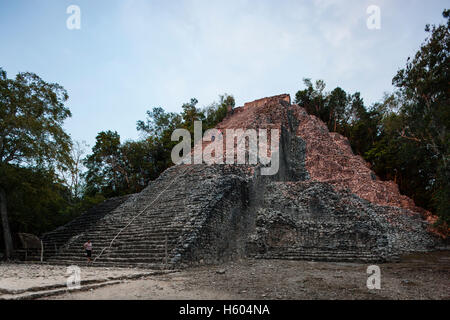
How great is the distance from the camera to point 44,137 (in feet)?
38.1

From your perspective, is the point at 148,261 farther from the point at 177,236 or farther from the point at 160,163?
the point at 160,163

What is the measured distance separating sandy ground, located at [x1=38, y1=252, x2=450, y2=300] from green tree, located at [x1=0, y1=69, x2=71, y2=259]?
7809 millimetres

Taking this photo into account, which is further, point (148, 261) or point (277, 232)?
point (277, 232)

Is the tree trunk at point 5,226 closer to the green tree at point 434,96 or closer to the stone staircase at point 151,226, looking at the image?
the stone staircase at point 151,226

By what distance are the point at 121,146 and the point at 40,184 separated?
407 inches

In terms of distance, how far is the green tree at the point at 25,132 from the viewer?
36.1ft

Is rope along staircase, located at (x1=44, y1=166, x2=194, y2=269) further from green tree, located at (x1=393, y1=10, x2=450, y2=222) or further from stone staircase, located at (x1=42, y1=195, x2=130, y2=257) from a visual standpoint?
green tree, located at (x1=393, y1=10, x2=450, y2=222)

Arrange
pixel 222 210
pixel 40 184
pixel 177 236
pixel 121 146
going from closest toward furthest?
pixel 177 236 → pixel 222 210 → pixel 40 184 → pixel 121 146

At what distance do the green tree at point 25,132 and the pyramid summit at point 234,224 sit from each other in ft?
10.2

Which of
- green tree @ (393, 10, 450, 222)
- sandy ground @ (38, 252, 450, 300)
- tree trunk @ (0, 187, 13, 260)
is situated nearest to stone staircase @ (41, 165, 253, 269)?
tree trunk @ (0, 187, 13, 260)

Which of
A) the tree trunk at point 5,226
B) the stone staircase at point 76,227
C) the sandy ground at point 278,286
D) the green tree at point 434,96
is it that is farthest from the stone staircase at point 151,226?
the green tree at point 434,96
